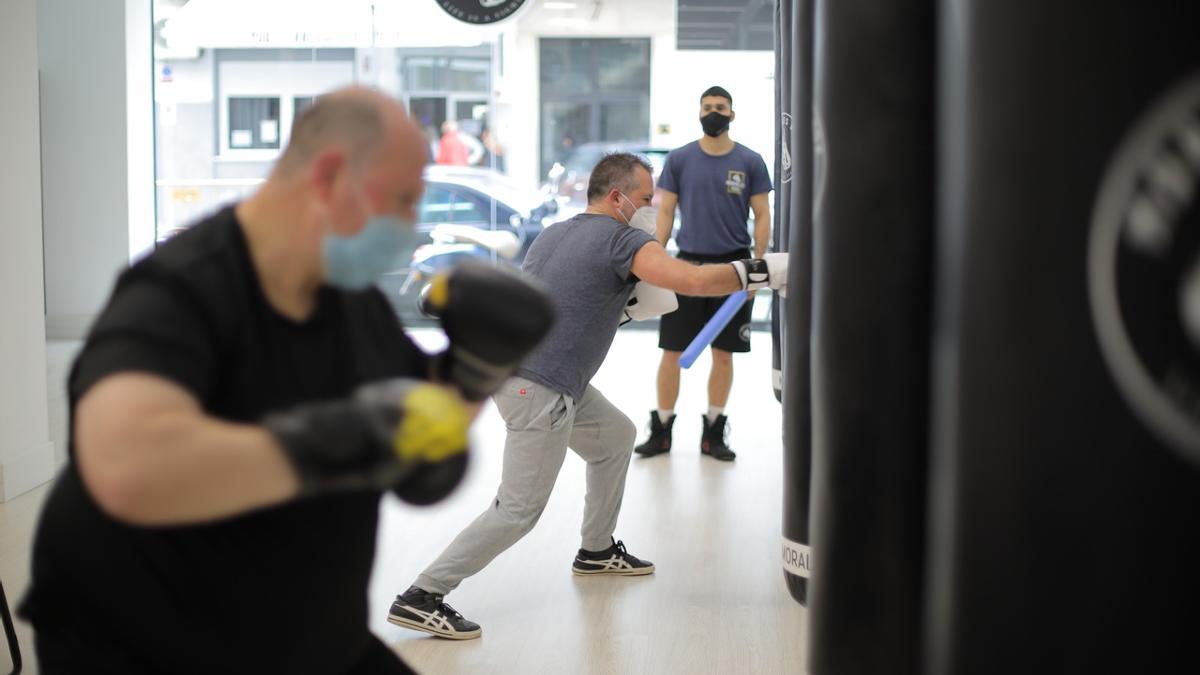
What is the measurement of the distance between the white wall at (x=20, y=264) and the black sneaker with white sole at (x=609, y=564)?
2.36 meters

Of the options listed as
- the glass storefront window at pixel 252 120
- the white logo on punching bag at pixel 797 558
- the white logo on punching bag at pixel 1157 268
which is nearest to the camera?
the white logo on punching bag at pixel 1157 268

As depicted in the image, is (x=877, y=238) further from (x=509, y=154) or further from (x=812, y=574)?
(x=509, y=154)

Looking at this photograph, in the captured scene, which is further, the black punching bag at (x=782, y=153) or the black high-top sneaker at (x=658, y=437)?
the black high-top sneaker at (x=658, y=437)

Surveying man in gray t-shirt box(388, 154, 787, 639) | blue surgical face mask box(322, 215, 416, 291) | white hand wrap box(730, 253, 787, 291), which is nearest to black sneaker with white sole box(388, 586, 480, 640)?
man in gray t-shirt box(388, 154, 787, 639)

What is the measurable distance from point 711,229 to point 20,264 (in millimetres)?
3050

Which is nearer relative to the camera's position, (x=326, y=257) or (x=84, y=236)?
(x=326, y=257)

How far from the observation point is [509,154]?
11.1 m

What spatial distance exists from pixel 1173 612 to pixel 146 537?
1016 mm

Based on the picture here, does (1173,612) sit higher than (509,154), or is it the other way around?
(509,154)

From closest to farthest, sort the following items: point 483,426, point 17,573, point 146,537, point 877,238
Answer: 1. point 877,238
2. point 146,537
3. point 17,573
4. point 483,426

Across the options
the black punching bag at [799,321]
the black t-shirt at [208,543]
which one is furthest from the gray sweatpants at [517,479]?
the black t-shirt at [208,543]

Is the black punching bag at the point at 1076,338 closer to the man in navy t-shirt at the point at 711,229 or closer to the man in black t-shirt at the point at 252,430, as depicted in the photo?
the man in black t-shirt at the point at 252,430

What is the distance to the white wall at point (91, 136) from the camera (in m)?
9.01

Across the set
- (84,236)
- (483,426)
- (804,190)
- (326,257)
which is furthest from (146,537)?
(84,236)
